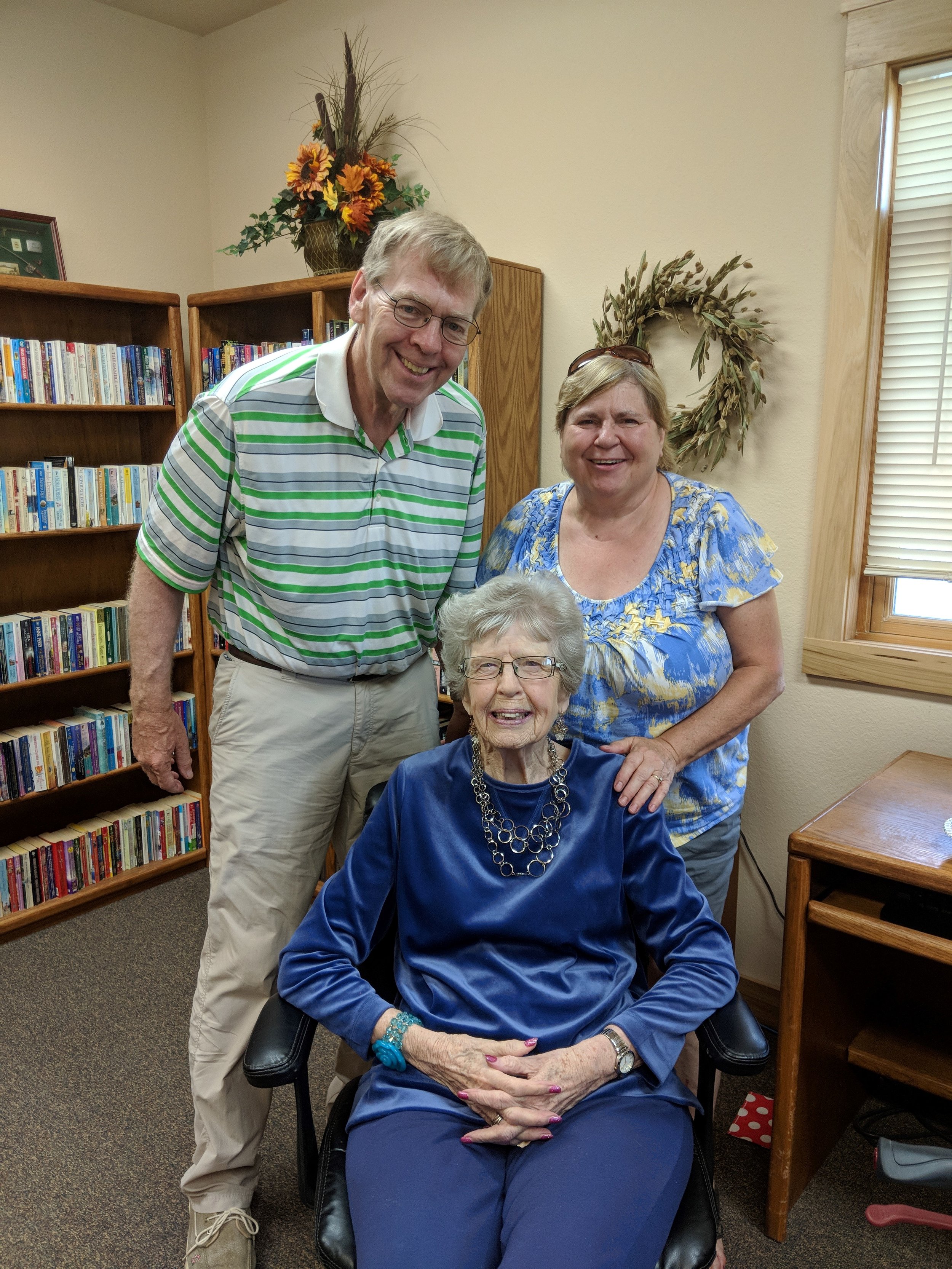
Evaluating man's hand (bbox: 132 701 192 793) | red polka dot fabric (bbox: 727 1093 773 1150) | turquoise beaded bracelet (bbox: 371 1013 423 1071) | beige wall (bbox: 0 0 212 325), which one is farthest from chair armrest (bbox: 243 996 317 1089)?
beige wall (bbox: 0 0 212 325)

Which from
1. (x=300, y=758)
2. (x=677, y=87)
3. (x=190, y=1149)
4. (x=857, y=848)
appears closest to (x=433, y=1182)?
(x=300, y=758)

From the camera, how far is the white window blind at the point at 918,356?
213 cm

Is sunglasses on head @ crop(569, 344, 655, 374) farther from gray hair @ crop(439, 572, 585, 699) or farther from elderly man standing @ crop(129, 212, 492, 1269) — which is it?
gray hair @ crop(439, 572, 585, 699)

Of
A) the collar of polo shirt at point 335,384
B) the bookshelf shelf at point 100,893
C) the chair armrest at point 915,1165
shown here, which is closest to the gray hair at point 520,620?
the collar of polo shirt at point 335,384

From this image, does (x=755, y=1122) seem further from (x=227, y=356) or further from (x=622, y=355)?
(x=227, y=356)

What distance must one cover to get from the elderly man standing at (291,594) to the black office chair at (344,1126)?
411 millimetres

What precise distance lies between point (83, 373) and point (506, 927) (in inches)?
97.5

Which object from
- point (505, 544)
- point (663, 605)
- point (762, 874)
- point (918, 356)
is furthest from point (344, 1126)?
point (918, 356)

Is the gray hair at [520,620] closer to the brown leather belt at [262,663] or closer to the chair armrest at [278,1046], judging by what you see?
the brown leather belt at [262,663]

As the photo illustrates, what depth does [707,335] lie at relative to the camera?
2.43 meters

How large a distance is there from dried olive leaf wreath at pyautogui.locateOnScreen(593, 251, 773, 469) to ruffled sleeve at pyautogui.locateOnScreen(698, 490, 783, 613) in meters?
0.70

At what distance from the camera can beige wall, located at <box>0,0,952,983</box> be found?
7.63 feet

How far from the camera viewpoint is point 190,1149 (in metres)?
2.13

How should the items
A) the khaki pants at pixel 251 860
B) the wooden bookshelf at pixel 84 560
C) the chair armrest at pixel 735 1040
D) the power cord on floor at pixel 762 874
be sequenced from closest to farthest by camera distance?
the chair armrest at pixel 735 1040, the khaki pants at pixel 251 860, the power cord on floor at pixel 762 874, the wooden bookshelf at pixel 84 560
